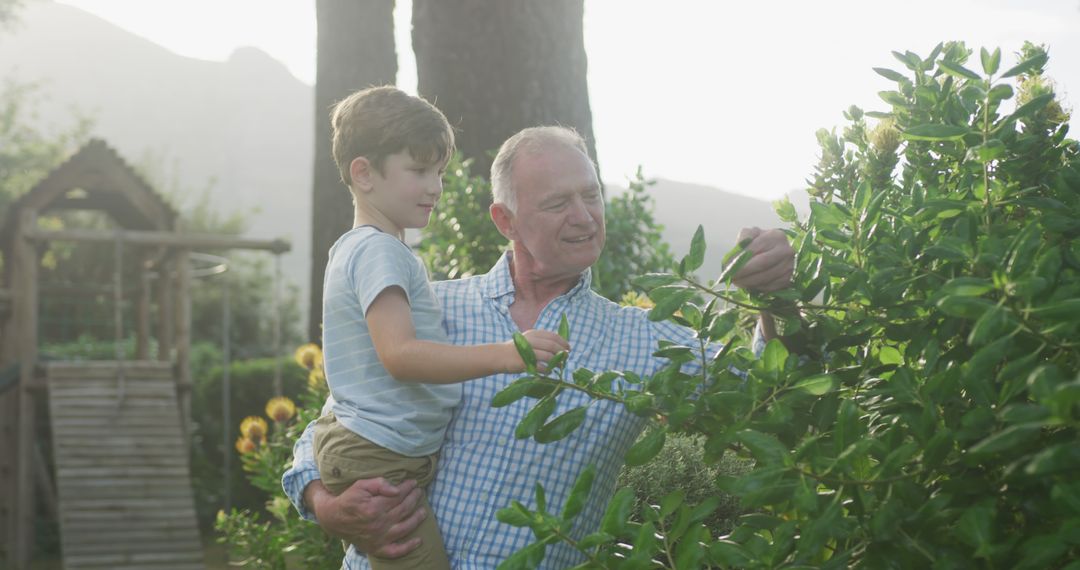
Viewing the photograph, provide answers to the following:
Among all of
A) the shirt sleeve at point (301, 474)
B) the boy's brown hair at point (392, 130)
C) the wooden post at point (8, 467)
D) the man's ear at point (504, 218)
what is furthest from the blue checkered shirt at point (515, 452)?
the wooden post at point (8, 467)

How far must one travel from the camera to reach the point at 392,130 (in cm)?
273

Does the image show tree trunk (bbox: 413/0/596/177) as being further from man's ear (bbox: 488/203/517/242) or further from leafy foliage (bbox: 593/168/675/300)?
man's ear (bbox: 488/203/517/242)

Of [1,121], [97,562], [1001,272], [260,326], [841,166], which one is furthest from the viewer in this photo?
[1,121]

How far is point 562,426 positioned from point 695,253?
1.08 feet

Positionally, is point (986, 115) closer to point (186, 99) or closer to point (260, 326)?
point (260, 326)

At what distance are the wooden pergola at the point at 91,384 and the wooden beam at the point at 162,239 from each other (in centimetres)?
1

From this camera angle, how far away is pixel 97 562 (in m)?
10.9

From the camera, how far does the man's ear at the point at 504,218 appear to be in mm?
3119

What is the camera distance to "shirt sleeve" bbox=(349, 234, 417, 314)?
2.55 metres

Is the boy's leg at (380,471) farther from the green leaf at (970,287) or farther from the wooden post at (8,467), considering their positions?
the wooden post at (8,467)

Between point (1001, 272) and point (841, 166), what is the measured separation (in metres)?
1.39

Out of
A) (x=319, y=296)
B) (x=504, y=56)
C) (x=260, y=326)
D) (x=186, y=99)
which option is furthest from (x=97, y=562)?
(x=186, y=99)

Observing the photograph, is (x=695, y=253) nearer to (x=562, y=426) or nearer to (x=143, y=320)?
(x=562, y=426)

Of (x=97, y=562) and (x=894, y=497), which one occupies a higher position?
(x=894, y=497)
